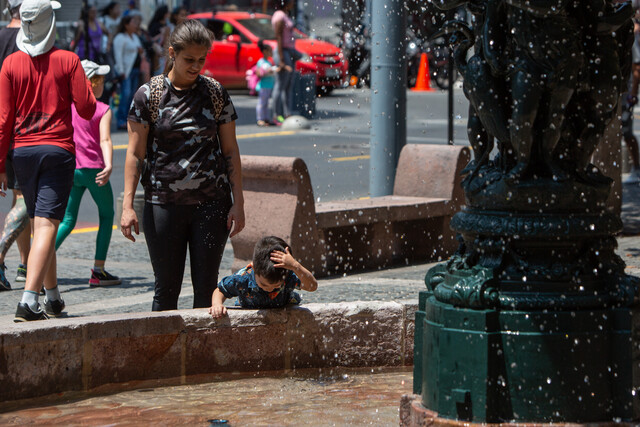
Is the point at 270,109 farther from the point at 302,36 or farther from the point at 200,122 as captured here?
the point at 200,122

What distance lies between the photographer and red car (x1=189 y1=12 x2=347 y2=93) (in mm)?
27500

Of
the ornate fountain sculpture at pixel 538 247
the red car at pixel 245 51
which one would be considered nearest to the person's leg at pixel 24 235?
the ornate fountain sculpture at pixel 538 247

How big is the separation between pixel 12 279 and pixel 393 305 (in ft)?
12.1

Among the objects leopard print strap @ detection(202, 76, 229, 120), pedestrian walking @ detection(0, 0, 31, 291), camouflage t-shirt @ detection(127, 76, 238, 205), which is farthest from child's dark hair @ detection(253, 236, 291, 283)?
pedestrian walking @ detection(0, 0, 31, 291)

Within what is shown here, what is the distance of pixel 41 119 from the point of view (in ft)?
22.0

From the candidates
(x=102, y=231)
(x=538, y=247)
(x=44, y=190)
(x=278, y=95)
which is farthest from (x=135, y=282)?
(x=278, y=95)

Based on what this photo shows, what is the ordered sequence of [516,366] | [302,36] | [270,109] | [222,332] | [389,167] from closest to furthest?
[516,366]
[222,332]
[389,167]
[270,109]
[302,36]

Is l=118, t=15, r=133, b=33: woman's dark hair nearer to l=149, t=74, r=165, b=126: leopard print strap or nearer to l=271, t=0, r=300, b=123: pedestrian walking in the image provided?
Answer: l=271, t=0, r=300, b=123: pedestrian walking

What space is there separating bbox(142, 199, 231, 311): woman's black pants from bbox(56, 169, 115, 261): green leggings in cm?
267

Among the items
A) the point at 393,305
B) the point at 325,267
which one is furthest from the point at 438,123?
the point at 393,305

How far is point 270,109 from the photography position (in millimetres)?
22188

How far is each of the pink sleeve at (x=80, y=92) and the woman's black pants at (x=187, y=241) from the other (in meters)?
1.17

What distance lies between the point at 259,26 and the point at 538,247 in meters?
24.8

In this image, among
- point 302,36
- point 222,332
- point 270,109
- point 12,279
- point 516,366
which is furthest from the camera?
point 302,36
